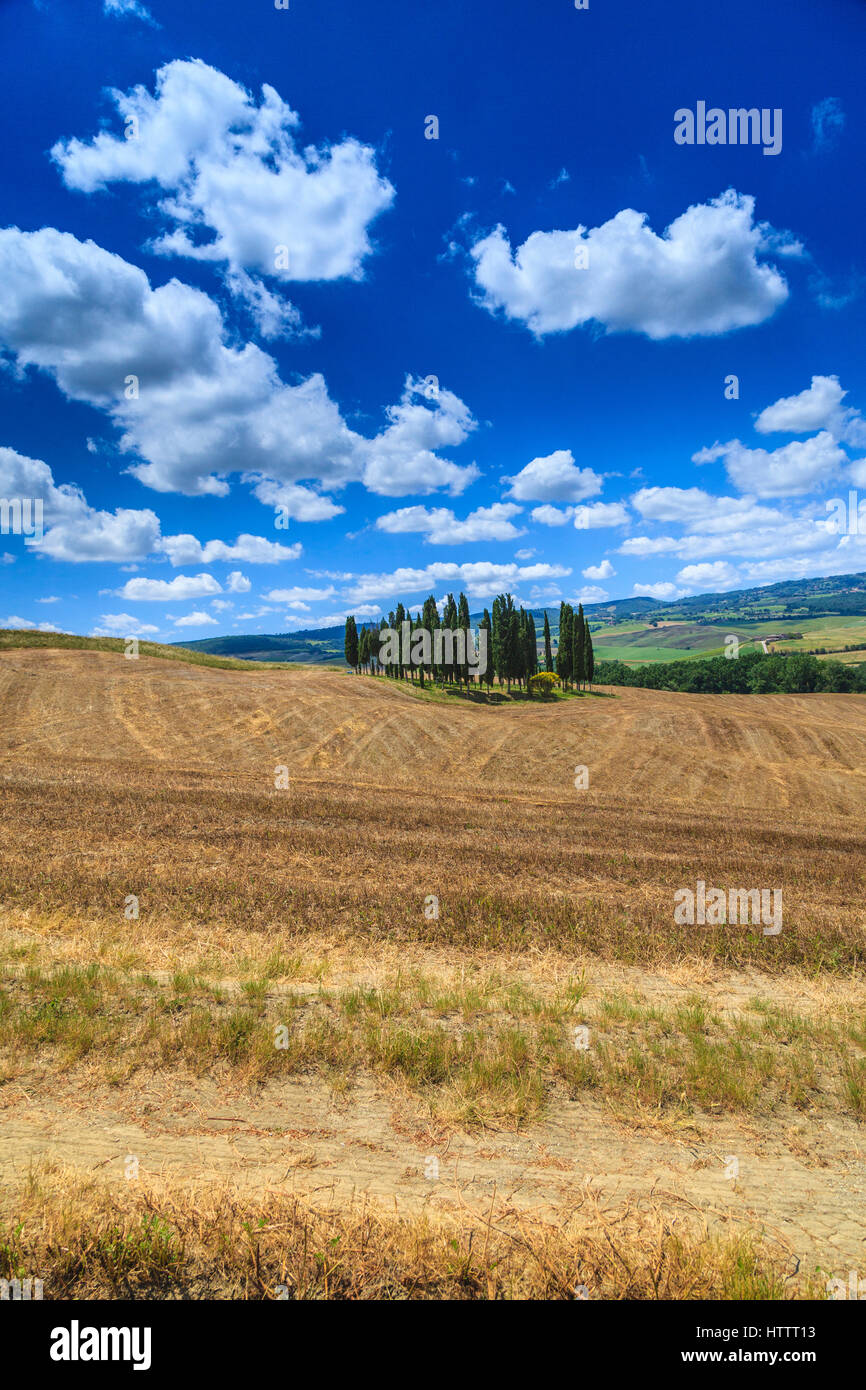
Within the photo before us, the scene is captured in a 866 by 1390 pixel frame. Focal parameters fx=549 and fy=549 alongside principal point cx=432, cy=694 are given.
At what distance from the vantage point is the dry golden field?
4.68 m

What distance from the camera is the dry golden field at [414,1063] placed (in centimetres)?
468

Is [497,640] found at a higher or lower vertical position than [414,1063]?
higher

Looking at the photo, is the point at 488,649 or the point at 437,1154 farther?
the point at 488,649

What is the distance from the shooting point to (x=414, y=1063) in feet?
23.3

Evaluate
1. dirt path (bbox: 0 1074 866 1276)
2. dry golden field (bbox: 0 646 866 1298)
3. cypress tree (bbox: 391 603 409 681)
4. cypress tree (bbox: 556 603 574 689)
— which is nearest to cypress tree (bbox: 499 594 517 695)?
cypress tree (bbox: 556 603 574 689)

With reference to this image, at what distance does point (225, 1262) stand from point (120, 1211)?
1149mm

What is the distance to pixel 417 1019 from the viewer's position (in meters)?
8.16

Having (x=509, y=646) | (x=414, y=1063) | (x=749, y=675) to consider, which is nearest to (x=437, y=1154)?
(x=414, y=1063)

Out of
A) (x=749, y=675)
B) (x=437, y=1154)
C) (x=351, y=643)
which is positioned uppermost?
(x=351, y=643)

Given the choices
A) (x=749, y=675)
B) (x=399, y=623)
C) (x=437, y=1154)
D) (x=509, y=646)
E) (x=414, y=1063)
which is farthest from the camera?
(x=749, y=675)

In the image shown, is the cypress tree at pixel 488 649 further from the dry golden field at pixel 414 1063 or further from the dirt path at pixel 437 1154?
the dirt path at pixel 437 1154

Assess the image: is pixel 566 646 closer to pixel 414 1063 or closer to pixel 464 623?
pixel 464 623
